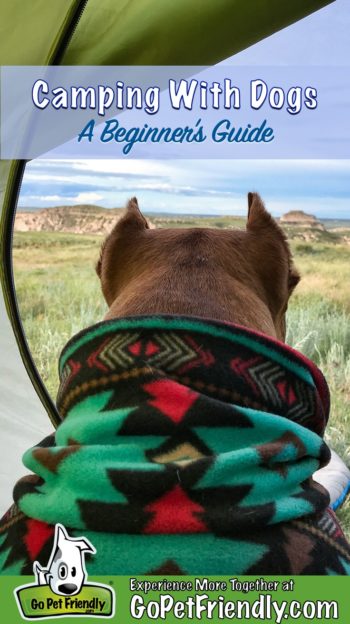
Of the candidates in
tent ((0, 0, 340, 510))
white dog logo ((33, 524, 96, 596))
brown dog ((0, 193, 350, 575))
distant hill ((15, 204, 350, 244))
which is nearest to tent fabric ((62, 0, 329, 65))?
tent ((0, 0, 340, 510))

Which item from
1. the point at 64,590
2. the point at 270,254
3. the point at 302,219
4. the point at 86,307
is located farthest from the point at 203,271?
the point at 86,307

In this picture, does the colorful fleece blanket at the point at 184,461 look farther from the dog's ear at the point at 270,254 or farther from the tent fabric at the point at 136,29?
the tent fabric at the point at 136,29

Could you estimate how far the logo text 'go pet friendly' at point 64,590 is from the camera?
65cm

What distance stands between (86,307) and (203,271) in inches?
24.6

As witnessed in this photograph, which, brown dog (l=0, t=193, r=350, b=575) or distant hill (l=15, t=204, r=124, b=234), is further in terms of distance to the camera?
distant hill (l=15, t=204, r=124, b=234)

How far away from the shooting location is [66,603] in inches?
27.0

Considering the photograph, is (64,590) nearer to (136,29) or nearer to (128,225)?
(128,225)

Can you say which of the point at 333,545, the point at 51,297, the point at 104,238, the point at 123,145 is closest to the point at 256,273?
the point at 104,238

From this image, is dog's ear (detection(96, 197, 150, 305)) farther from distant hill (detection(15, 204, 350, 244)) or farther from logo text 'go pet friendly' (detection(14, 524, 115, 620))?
logo text 'go pet friendly' (detection(14, 524, 115, 620))

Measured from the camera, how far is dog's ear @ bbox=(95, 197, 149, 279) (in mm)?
956

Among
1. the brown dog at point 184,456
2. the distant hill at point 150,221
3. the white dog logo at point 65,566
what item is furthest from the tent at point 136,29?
the white dog logo at point 65,566

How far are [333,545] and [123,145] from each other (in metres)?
0.78

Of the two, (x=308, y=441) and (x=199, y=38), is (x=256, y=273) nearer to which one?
(x=308, y=441)

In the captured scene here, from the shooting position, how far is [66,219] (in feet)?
4.61
